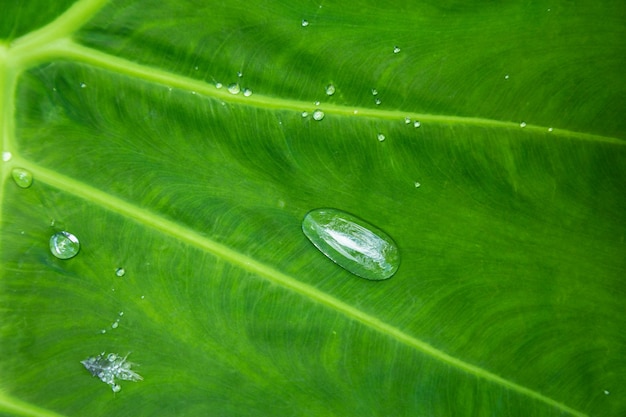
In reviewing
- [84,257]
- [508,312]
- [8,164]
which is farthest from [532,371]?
[8,164]

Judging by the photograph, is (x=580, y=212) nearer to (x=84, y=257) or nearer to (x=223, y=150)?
(x=223, y=150)

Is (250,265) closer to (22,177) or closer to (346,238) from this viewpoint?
(346,238)

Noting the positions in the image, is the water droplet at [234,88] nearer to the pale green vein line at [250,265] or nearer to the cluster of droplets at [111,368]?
the pale green vein line at [250,265]

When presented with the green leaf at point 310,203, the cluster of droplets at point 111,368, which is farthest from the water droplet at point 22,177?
the cluster of droplets at point 111,368

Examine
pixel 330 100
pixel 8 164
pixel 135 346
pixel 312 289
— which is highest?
pixel 330 100

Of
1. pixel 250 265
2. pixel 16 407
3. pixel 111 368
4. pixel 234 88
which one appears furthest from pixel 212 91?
pixel 16 407

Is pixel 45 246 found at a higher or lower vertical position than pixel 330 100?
lower
